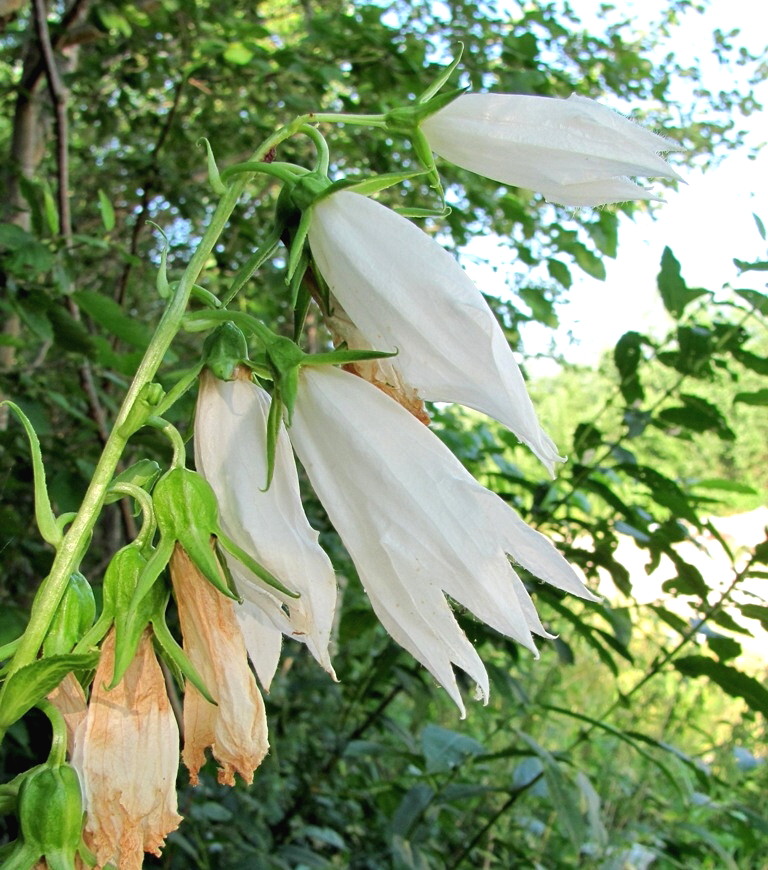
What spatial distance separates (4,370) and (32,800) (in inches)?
38.9

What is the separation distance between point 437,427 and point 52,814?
1499mm

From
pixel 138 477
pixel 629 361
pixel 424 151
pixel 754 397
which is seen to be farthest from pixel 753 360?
pixel 138 477

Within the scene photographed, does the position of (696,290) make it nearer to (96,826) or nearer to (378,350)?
(378,350)

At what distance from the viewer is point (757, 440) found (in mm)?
14523

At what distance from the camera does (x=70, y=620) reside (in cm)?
54

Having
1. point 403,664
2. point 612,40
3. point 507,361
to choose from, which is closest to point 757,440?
point 612,40

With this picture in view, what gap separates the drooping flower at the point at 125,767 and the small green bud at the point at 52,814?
0.06ft

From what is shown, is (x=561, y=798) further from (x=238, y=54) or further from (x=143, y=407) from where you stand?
(x=238, y=54)

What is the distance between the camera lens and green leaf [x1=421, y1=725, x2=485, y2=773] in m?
1.40

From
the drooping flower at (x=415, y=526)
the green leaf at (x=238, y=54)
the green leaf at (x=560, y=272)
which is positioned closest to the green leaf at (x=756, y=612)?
the green leaf at (x=560, y=272)

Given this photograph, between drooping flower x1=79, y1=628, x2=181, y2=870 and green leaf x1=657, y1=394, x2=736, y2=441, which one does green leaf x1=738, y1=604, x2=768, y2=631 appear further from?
drooping flower x1=79, y1=628, x2=181, y2=870

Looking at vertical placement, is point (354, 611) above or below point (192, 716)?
below

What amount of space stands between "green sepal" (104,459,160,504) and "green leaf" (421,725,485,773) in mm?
936

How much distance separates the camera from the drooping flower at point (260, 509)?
1.82 feet
